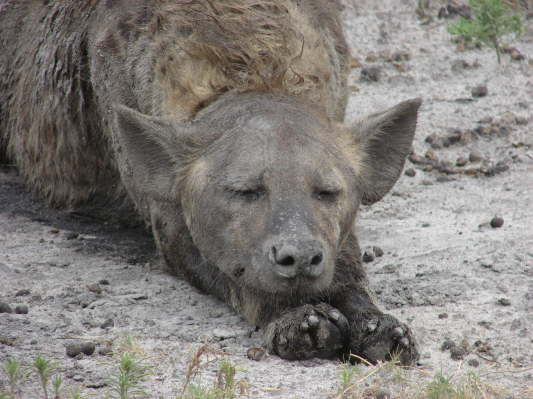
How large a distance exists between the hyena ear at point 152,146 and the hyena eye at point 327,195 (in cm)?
73

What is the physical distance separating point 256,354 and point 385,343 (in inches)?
22.0

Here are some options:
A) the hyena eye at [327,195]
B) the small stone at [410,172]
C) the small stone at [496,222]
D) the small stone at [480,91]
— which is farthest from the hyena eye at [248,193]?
the small stone at [480,91]

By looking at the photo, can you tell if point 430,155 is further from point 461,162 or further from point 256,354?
point 256,354

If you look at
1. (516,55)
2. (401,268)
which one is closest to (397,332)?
(401,268)

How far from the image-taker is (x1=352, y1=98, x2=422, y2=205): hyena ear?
14.8 feet

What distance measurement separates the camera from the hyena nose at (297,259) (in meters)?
3.71

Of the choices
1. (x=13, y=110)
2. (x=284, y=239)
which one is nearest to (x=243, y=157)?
(x=284, y=239)

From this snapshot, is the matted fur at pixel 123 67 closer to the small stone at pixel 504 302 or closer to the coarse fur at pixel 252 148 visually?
the coarse fur at pixel 252 148

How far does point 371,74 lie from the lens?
808 cm

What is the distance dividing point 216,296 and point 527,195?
255 centimetres

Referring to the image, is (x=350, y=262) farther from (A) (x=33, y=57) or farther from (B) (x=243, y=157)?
(A) (x=33, y=57)

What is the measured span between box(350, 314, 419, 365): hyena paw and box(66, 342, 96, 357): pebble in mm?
1128

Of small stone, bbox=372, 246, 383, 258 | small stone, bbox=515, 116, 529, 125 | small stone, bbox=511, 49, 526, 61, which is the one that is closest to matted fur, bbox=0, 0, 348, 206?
small stone, bbox=372, 246, 383, 258

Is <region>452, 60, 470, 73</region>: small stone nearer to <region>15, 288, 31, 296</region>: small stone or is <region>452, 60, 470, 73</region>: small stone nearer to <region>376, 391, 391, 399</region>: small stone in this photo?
<region>15, 288, 31, 296</region>: small stone
